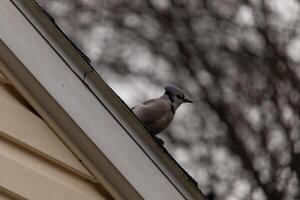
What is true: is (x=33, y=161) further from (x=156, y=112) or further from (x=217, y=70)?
(x=217, y=70)

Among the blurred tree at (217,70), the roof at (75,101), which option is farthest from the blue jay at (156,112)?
the blurred tree at (217,70)

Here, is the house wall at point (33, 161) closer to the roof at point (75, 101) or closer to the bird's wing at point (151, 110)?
the roof at point (75, 101)

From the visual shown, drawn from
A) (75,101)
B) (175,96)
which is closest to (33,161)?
(75,101)

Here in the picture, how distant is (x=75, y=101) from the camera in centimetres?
369

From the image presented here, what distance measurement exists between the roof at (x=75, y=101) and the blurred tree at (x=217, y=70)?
1196cm

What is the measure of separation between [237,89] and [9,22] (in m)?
13.5

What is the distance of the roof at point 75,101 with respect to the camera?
363 cm

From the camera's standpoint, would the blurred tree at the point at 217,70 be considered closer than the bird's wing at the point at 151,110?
No

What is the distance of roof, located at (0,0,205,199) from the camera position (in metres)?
3.63

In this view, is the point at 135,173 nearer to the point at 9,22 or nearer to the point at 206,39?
the point at 9,22

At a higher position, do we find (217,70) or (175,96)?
(217,70)

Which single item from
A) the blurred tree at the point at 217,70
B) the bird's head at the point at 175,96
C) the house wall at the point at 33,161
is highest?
the blurred tree at the point at 217,70

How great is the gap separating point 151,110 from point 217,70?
11.5 metres

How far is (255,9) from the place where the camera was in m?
17.5
